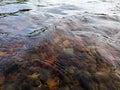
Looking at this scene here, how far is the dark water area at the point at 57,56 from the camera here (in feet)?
10.8

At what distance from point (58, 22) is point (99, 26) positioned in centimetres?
94

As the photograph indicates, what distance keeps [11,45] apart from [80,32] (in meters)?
1.50

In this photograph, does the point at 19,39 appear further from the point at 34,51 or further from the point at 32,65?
the point at 32,65

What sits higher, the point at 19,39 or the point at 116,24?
the point at 19,39

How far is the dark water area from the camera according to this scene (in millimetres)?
3295

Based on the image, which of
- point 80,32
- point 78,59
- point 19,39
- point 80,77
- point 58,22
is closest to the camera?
point 80,77

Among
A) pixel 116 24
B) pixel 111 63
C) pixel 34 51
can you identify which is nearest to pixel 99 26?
pixel 116 24

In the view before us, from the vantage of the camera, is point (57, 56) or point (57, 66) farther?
point (57, 56)

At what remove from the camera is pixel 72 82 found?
336cm

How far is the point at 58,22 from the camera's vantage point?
5.38 metres

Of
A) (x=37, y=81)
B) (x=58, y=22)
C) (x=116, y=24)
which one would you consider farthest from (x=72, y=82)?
(x=116, y=24)

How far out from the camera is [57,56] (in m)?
3.73

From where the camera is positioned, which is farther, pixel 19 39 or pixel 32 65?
pixel 19 39

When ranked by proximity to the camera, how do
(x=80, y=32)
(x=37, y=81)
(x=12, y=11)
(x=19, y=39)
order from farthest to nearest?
(x=12, y=11) < (x=80, y=32) < (x=19, y=39) < (x=37, y=81)
